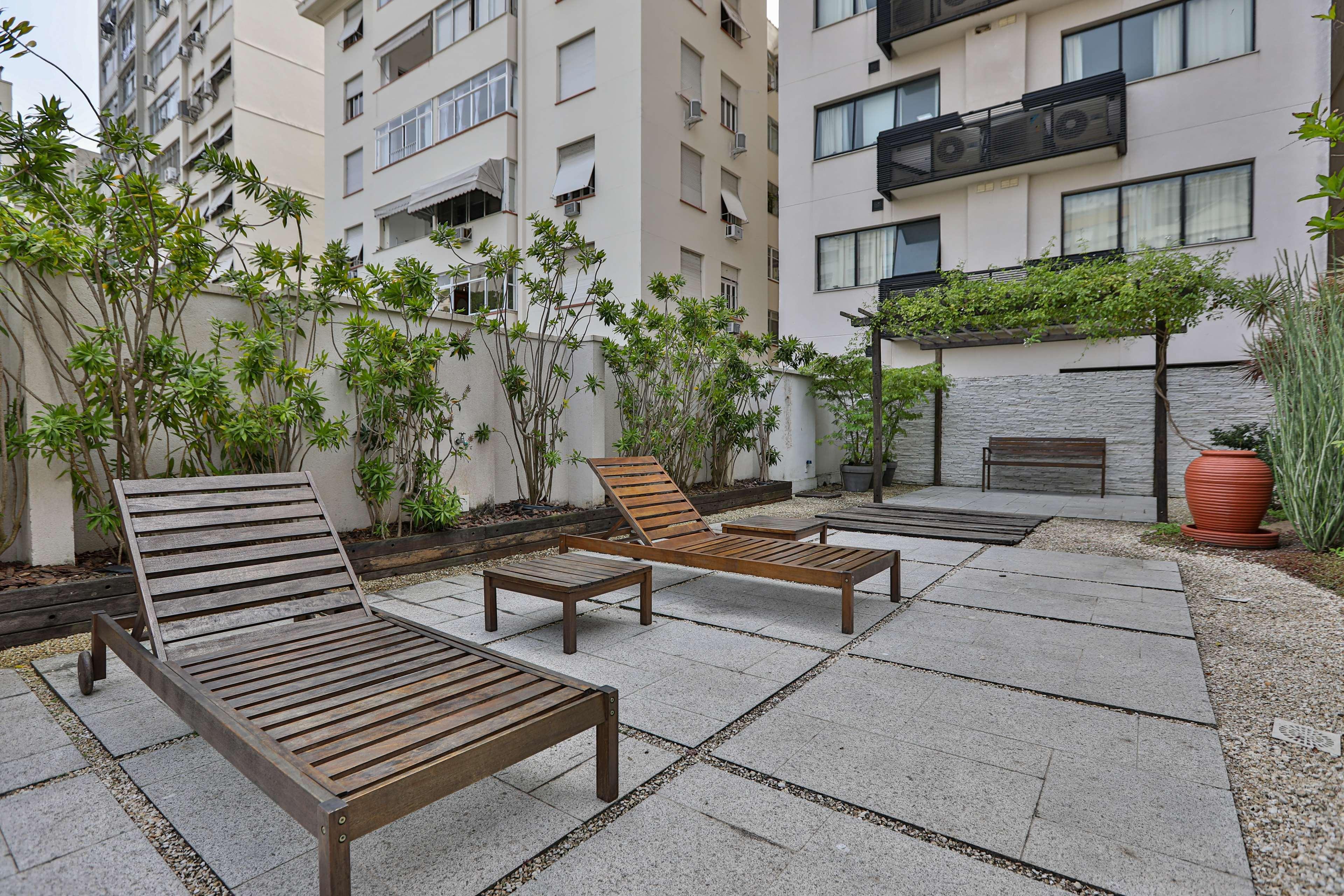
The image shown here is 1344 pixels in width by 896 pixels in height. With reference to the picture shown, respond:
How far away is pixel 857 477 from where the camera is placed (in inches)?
446

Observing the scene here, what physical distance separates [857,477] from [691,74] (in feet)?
35.0

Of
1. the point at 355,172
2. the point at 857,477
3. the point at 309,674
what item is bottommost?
the point at 309,674

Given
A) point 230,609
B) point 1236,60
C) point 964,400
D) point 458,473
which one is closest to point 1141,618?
point 230,609

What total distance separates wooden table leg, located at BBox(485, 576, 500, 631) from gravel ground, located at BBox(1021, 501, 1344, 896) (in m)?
3.30

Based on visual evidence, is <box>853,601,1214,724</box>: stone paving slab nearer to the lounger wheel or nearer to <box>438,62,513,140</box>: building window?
the lounger wheel

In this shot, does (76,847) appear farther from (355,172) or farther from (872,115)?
(355,172)

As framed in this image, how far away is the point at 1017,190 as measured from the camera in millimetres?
13469

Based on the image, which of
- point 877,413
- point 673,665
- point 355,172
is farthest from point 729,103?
point 673,665

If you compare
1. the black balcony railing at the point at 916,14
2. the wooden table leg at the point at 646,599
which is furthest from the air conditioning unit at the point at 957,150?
the wooden table leg at the point at 646,599

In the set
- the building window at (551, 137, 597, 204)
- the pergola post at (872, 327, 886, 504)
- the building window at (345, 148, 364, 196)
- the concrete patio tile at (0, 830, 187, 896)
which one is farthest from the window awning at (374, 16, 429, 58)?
the concrete patio tile at (0, 830, 187, 896)

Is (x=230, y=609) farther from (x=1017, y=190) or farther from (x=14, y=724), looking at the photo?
(x=1017, y=190)

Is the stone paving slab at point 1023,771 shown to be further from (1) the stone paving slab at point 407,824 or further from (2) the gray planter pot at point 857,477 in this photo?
(2) the gray planter pot at point 857,477

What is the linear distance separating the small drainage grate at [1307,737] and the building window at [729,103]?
1680 cm

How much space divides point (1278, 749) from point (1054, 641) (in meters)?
1.23
